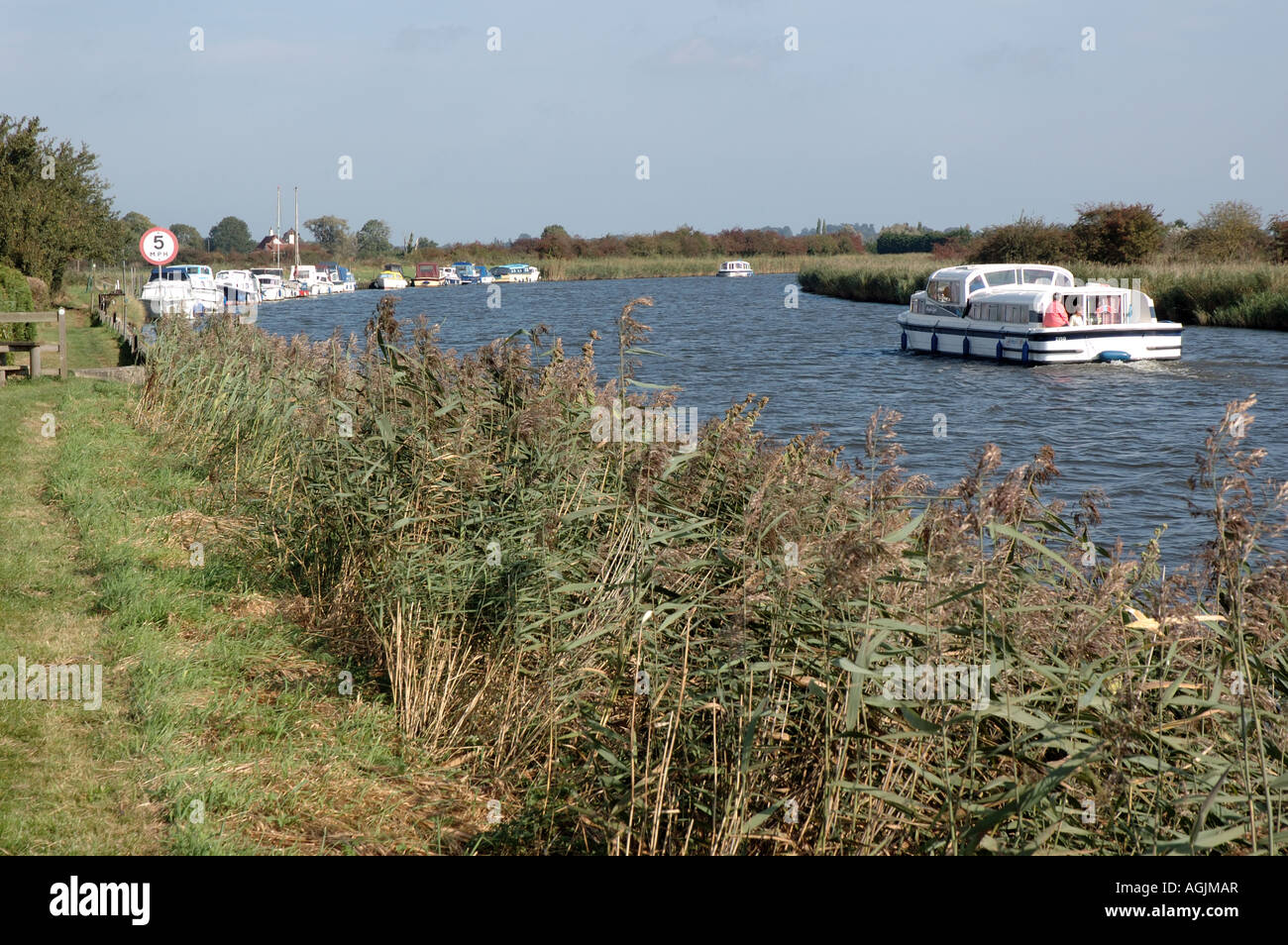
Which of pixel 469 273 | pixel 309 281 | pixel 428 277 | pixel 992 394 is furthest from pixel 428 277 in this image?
pixel 992 394

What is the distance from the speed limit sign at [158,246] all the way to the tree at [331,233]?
121056 millimetres

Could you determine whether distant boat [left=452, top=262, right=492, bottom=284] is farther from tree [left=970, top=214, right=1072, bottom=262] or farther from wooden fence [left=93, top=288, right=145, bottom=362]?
wooden fence [left=93, top=288, right=145, bottom=362]

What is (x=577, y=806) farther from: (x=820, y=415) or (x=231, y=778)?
(x=820, y=415)

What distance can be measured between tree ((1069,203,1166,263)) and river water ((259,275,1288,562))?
1278 cm

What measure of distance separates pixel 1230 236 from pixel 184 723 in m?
54.4

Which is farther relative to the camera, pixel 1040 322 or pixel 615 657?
pixel 1040 322

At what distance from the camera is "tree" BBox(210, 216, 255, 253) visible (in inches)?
5906

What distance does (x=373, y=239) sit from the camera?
475 feet

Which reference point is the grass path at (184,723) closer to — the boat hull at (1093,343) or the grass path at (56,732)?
the grass path at (56,732)

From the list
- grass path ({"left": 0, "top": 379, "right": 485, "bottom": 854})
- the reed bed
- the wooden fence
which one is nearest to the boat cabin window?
the wooden fence

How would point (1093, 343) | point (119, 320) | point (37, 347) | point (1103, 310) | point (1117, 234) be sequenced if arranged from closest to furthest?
point (37, 347)
point (119, 320)
point (1093, 343)
point (1103, 310)
point (1117, 234)

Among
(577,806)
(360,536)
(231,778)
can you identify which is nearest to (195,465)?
(360,536)

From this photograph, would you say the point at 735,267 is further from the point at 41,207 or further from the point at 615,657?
the point at 615,657

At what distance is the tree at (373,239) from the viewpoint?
140000 millimetres
